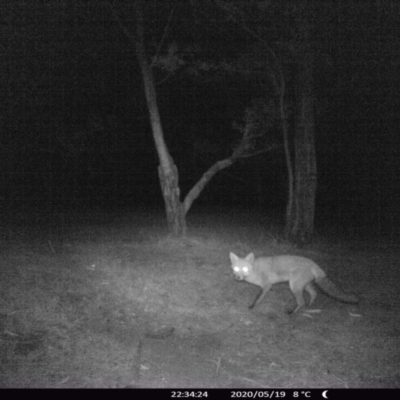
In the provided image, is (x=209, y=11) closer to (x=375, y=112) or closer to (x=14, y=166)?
(x=375, y=112)

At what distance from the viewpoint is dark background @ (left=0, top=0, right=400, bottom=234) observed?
13805 mm

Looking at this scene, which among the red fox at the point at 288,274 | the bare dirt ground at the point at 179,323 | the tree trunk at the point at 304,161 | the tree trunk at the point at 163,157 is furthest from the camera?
the tree trunk at the point at 163,157

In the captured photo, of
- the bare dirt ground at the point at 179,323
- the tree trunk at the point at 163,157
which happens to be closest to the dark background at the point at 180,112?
the tree trunk at the point at 163,157

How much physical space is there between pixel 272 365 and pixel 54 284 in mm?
4147

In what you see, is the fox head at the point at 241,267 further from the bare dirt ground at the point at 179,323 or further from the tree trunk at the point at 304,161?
the tree trunk at the point at 304,161

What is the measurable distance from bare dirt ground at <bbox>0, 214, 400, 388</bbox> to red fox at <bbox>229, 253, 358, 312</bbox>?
34 centimetres

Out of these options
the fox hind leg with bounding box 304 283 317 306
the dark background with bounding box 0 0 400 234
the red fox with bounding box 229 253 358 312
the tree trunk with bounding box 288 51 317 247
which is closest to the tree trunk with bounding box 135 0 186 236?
the dark background with bounding box 0 0 400 234

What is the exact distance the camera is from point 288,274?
26.2 ft

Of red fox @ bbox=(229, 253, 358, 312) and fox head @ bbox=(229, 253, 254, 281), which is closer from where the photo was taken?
red fox @ bbox=(229, 253, 358, 312)

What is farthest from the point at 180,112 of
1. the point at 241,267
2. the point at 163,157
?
the point at 241,267

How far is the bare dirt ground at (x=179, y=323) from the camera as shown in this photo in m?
5.55

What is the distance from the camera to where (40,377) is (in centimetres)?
525

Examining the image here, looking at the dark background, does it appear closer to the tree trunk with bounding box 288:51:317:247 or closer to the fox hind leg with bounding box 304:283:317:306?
the tree trunk with bounding box 288:51:317:247

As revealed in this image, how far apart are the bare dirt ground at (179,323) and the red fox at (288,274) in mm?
Answer: 336
